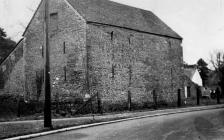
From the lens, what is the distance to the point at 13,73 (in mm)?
34750

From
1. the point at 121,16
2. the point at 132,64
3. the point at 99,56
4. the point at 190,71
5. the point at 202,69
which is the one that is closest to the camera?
the point at 99,56

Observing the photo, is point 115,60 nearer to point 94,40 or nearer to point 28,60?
point 94,40

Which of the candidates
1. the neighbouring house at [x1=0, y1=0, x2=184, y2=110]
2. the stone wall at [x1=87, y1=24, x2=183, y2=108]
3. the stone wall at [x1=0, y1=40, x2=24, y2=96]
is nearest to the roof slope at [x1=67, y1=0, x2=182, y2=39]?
the neighbouring house at [x1=0, y1=0, x2=184, y2=110]

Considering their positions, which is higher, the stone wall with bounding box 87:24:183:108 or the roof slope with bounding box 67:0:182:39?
the roof slope with bounding box 67:0:182:39

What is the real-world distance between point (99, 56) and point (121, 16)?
6.86m

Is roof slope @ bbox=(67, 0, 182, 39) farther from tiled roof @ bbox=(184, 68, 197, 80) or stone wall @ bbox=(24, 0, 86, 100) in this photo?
tiled roof @ bbox=(184, 68, 197, 80)

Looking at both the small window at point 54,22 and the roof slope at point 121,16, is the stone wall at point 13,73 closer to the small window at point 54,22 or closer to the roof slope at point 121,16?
the small window at point 54,22

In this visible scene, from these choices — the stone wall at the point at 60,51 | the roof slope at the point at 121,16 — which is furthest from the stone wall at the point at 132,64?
the stone wall at the point at 60,51

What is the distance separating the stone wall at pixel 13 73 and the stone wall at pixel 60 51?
5.32 ft

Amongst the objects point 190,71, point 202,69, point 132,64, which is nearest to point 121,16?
point 132,64

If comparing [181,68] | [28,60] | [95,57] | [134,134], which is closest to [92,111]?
[95,57]

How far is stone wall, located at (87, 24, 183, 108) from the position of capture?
90.7ft

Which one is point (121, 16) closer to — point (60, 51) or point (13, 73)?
point (60, 51)

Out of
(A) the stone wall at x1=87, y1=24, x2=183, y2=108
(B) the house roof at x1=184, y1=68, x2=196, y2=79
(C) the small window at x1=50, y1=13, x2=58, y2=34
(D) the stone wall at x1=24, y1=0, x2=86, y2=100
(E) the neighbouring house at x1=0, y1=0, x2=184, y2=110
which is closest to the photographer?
(D) the stone wall at x1=24, y1=0, x2=86, y2=100
